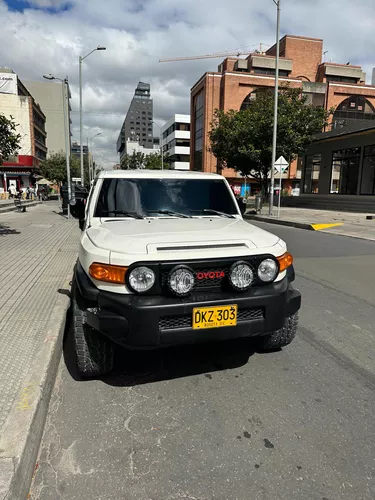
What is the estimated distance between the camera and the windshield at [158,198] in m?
4.15

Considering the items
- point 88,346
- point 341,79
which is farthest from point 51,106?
point 88,346

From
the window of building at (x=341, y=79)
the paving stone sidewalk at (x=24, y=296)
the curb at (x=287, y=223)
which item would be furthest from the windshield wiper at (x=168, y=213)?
the window of building at (x=341, y=79)

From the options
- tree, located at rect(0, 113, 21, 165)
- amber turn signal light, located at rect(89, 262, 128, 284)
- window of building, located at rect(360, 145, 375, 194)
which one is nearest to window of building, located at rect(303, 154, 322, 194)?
window of building, located at rect(360, 145, 375, 194)

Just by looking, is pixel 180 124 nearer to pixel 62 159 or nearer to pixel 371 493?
pixel 62 159

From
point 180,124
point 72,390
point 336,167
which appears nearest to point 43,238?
point 72,390

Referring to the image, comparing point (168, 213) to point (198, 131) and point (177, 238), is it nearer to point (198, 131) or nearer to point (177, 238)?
point (177, 238)

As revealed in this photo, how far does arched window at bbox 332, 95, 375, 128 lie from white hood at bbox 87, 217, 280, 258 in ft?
213

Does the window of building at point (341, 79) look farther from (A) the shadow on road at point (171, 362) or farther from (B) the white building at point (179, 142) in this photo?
(A) the shadow on road at point (171, 362)

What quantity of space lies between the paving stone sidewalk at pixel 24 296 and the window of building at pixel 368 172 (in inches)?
907

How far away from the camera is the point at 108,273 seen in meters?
2.84

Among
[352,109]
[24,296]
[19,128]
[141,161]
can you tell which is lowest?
[24,296]

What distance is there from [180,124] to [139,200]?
8616 centimetres

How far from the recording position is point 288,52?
62438mm

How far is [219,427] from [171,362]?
1.03m
